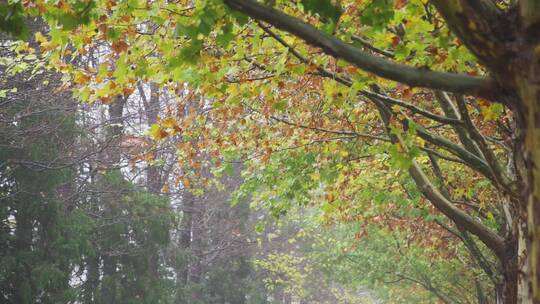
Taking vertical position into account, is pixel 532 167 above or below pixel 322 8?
below

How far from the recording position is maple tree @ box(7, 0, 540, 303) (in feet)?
9.74

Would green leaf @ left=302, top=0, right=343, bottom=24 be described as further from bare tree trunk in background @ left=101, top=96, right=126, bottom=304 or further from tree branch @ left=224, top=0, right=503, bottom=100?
bare tree trunk in background @ left=101, top=96, right=126, bottom=304

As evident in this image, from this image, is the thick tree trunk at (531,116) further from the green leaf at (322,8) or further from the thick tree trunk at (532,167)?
the green leaf at (322,8)

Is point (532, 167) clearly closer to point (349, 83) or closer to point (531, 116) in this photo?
point (531, 116)

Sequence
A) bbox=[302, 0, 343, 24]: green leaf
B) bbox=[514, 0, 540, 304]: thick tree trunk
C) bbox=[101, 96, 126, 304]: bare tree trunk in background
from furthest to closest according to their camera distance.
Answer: bbox=[101, 96, 126, 304]: bare tree trunk in background → bbox=[302, 0, 343, 24]: green leaf → bbox=[514, 0, 540, 304]: thick tree trunk

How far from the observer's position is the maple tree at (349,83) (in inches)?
117

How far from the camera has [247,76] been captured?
261 inches

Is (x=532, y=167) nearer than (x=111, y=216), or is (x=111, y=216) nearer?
(x=532, y=167)

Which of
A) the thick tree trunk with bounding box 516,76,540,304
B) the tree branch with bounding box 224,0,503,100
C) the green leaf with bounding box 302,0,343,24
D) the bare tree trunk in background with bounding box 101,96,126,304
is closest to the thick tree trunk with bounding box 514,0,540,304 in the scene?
the thick tree trunk with bounding box 516,76,540,304

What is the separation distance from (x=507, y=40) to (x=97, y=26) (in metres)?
3.74

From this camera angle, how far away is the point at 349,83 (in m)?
5.62

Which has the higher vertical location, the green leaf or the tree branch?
the green leaf

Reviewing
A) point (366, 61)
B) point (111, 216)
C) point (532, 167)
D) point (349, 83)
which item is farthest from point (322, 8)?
point (111, 216)

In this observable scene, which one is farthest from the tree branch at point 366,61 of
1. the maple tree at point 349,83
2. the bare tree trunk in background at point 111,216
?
the bare tree trunk in background at point 111,216
